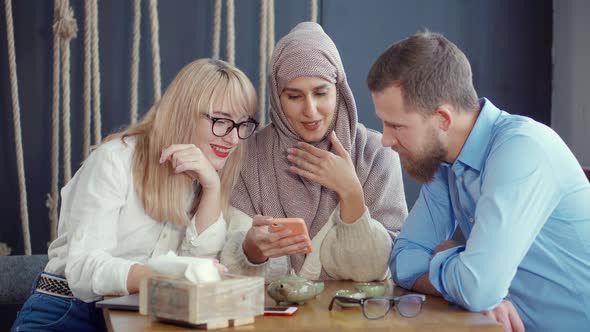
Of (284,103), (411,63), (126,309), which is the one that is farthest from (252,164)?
(126,309)

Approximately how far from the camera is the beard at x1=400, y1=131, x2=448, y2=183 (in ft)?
6.69

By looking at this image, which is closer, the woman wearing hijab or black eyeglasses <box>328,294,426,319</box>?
black eyeglasses <box>328,294,426,319</box>

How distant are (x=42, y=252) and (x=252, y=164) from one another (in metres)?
0.95

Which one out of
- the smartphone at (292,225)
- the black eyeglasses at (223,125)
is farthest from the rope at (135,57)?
the smartphone at (292,225)

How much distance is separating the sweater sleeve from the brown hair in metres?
0.48

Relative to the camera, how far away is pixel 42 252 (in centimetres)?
312

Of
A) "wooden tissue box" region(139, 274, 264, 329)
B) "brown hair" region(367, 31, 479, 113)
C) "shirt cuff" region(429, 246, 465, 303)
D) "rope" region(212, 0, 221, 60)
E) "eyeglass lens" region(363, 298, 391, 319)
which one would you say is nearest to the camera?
"wooden tissue box" region(139, 274, 264, 329)

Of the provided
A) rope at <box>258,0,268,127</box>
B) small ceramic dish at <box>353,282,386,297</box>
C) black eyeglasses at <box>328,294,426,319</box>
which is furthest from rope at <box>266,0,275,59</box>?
black eyeglasses at <box>328,294,426,319</box>

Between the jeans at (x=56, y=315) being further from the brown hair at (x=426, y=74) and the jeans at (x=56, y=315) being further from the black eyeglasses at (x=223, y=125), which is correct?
the brown hair at (x=426, y=74)

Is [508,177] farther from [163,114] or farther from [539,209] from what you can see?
[163,114]

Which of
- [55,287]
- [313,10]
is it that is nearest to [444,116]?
[55,287]

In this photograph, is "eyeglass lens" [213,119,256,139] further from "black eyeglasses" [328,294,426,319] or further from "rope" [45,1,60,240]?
"rope" [45,1,60,240]

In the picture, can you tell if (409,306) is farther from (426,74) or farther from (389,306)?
(426,74)

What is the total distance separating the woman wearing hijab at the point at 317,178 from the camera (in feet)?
7.86
